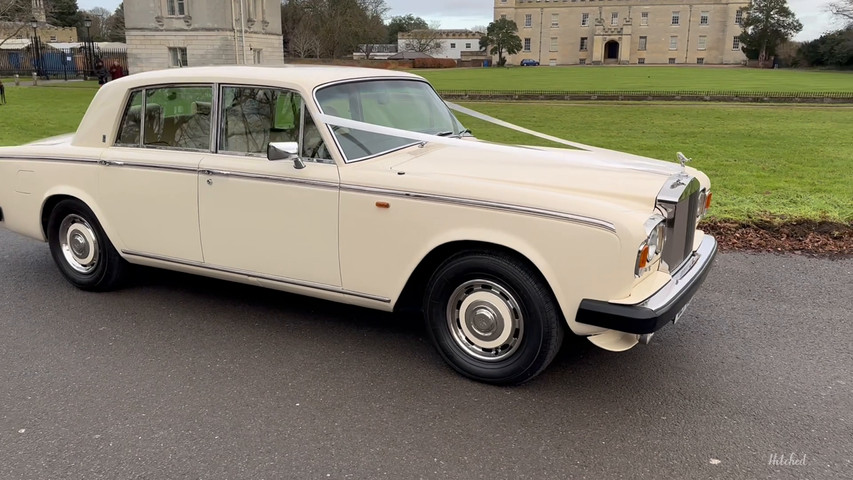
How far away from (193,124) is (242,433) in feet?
7.77


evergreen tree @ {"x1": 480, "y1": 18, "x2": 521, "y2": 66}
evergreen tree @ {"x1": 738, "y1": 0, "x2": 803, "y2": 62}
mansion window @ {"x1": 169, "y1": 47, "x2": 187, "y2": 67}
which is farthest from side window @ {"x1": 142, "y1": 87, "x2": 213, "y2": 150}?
evergreen tree @ {"x1": 480, "y1": 18, "x2": 521, "y2": 66}

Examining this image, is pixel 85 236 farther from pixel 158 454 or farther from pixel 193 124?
pixel 158 454

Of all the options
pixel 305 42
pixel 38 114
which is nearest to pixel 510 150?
pixel 38 114

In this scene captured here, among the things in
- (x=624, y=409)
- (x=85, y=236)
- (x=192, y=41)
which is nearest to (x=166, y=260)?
(x=85, y=236)

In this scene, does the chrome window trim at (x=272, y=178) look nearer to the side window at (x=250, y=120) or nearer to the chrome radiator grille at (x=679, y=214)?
the side window at (x=250, y=120)

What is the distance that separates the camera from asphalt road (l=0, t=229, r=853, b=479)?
3.08m

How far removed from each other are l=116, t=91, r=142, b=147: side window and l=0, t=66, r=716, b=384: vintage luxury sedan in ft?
0.03

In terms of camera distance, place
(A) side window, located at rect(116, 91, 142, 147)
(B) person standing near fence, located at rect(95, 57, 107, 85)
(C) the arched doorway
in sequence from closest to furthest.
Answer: (A) side window, located at rect(116, 91, 142, 147), (B) person standing near fence, located at rect(95, 57, 107, 85), (C) the arched doorway

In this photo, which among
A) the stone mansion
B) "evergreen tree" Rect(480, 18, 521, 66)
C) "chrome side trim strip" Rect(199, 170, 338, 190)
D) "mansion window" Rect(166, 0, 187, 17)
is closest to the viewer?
"chrome side trim strip" Rect(199, 170, 338, 190)

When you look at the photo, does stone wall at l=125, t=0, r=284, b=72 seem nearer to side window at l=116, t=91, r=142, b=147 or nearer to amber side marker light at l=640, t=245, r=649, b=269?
side window at l=116, t=91, r=142, b=147

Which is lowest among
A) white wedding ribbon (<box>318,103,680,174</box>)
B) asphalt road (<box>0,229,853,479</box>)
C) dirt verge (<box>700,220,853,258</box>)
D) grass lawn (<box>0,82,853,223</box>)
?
asphalt road (<box>0,229,853,479</box>)

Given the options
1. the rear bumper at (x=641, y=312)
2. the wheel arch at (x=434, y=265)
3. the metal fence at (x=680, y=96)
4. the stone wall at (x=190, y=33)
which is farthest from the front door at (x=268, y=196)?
the stone wall at (x=190, y=33)

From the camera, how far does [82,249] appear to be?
5.32 m

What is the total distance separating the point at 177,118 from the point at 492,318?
273cm
